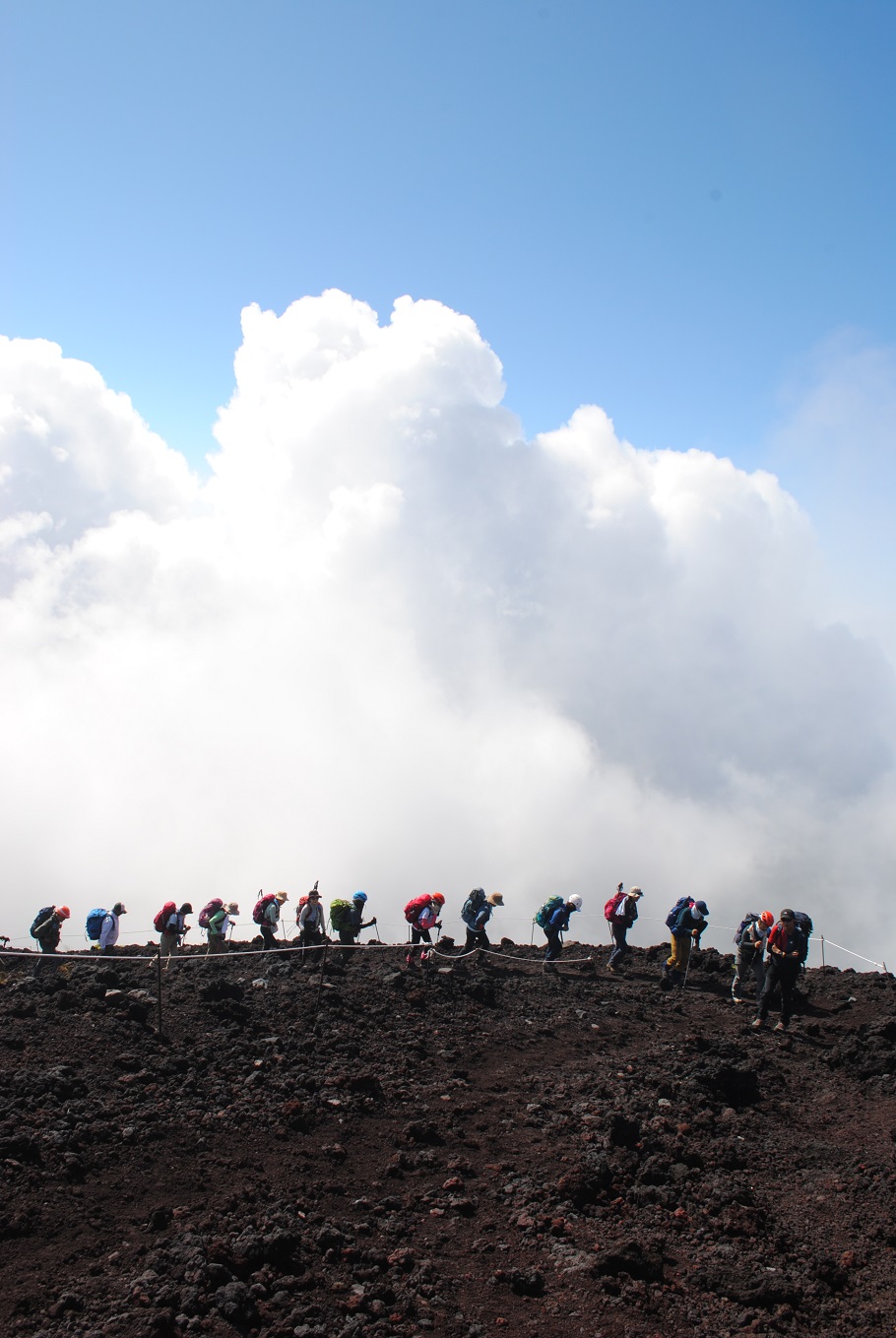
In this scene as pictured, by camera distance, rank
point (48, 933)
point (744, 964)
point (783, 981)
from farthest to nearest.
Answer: point (744, 964) → point (48, 933) → point (783, 981)

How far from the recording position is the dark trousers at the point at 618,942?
20484mm

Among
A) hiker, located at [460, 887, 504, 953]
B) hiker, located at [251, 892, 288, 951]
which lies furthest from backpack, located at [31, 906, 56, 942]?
hiker, located at [460, 887, 504, 953]

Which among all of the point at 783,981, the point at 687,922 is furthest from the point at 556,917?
the point at 783,981

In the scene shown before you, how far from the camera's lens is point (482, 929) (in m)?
20.6

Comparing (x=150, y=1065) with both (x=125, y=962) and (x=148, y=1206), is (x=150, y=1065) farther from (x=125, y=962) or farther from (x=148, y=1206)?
(x=125, y=962)

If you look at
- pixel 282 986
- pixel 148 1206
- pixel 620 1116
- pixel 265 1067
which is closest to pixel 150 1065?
pixel 265 1067

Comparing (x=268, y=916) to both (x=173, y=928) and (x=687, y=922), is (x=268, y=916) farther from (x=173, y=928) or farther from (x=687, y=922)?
(x=687, y=922)

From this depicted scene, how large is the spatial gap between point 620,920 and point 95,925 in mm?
11407

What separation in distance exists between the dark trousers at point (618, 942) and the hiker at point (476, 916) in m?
2.72

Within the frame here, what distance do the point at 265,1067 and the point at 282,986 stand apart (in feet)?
12.1

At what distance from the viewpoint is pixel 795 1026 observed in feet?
52.3

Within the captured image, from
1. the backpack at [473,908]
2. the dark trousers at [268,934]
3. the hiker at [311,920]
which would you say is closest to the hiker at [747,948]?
the backpack at [473,908]

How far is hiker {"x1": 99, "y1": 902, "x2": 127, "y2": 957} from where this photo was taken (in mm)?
17656

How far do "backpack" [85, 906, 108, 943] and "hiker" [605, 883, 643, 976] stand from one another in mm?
11048
